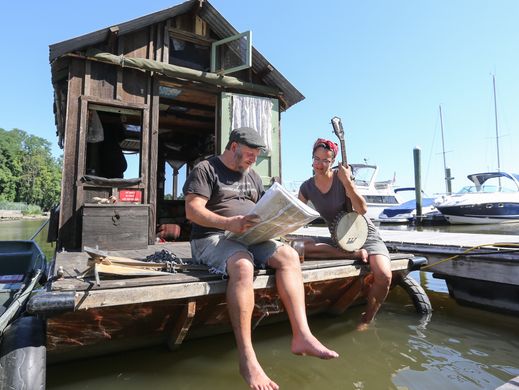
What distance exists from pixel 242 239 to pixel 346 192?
1.48 meters

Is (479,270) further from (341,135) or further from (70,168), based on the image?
(70,168)

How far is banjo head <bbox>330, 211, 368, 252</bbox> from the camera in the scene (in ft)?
11.7

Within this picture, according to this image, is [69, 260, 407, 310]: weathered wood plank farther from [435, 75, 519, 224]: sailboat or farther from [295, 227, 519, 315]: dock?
[435, 75, 519, 224]: sailboat

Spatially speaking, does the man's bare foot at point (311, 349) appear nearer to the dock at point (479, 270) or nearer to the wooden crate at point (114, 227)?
the dock at point (479, 270)

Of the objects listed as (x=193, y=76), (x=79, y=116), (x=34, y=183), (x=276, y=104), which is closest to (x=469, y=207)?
(x=276, y=104)

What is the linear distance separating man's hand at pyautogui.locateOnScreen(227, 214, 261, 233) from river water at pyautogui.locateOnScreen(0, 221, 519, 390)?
1118mm

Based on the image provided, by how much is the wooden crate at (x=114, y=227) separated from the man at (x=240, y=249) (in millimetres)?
2040

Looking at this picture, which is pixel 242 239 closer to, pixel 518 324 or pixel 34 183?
pixel 518 324

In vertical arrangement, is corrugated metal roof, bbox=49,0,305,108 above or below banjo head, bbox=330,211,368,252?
above

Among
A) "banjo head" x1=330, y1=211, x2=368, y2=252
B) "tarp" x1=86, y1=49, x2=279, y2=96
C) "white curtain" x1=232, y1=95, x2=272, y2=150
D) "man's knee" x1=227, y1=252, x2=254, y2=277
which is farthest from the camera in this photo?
"white curtain" x1=232, y1=95, x2=272, y2=150

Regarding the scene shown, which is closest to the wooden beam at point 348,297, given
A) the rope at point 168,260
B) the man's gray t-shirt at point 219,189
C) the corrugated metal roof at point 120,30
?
the man's gray t-shirt at point 219,189

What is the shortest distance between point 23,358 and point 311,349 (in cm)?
170

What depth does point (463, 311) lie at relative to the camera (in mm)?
4480

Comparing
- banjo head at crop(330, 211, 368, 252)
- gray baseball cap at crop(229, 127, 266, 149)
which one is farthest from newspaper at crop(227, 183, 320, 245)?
banjo head at crop(330, 211, 368, 252)
